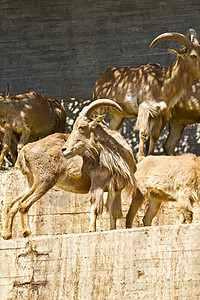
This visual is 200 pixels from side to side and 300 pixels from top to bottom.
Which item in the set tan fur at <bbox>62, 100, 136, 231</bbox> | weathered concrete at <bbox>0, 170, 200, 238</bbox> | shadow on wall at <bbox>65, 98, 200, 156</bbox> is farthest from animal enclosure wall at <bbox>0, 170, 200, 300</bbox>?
shadow on wall at <bbox>65, 98, 200, 156</bbox>

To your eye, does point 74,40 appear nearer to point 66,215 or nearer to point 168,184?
point 66,215

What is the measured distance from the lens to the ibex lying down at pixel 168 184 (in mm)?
8469

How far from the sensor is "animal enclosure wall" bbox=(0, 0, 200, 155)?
14.9m

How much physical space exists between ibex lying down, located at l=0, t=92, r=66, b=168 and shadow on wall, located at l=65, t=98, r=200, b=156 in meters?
2.07

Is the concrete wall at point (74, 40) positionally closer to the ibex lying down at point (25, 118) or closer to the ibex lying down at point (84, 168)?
the ibex lying down at point (25, 118)

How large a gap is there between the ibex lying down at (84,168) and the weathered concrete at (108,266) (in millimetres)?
1161

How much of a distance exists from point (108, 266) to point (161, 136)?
792 cm

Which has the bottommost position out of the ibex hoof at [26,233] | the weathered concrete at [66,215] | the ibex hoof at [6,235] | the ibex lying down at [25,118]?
the weathered concrete at [66,215]

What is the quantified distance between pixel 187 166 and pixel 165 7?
7.09m

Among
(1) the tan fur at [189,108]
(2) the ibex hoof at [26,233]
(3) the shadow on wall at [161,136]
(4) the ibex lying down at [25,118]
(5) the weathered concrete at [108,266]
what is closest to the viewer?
(5) the weathered concrete at [108,266]

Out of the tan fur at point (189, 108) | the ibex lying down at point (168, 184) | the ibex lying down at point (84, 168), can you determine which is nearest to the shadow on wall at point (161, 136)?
the tan fur at point (189, 108)

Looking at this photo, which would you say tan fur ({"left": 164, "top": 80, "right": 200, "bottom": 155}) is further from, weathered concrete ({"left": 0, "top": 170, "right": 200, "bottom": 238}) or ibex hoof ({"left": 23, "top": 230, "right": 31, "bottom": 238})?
ibex hoof ({"left": 23, "top": 230, "right": 31, "bottom": 238})

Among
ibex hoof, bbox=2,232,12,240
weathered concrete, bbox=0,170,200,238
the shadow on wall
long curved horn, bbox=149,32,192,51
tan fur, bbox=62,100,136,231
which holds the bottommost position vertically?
the shadow on wall

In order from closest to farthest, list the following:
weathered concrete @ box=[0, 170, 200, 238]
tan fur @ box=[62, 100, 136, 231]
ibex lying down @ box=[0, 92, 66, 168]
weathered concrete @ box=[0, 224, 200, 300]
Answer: weathered concrete @ box=[0, 224, 200, 300] < tan fur @ box=[62, 100, 136, 231] < weathered concrete @ box=[0, 170, 200, 238] < ibex lying down @ box=[0, 92, 66, 168]
